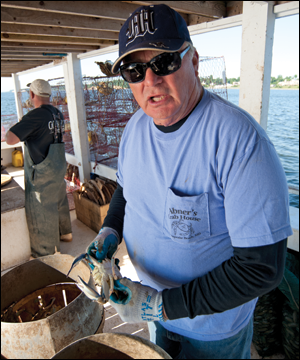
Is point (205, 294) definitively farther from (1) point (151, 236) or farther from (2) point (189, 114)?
(2) point (189, 114)

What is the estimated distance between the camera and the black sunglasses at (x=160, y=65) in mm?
997

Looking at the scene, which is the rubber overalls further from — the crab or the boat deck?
the crab

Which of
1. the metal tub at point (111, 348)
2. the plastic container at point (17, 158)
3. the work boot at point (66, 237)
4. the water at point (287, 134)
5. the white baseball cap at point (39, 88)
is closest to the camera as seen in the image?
the metal tub at point (111, 348)

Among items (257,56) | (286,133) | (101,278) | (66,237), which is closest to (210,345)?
(101,278)

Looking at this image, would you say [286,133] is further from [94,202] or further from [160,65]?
[160,65]

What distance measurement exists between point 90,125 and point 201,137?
16.4 feet

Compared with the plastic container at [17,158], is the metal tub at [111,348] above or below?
above

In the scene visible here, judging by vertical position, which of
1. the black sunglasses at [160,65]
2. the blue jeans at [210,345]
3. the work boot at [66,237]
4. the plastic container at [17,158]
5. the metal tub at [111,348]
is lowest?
the work boot at [66,237]

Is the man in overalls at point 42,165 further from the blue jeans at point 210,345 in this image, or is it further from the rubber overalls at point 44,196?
the blue jeans at point 210,345

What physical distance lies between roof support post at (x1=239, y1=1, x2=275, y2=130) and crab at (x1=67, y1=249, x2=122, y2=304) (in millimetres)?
2099

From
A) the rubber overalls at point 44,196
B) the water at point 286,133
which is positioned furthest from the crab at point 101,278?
the water at point 286,133

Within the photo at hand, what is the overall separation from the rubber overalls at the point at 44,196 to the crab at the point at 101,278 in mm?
2358

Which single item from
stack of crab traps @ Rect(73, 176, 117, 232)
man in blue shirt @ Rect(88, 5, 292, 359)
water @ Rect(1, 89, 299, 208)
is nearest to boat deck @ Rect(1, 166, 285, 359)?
stack of crab traps @ Rect(73, 176, 117, 232)

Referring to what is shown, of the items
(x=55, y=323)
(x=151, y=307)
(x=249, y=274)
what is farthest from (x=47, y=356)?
(x=249, y=274)
